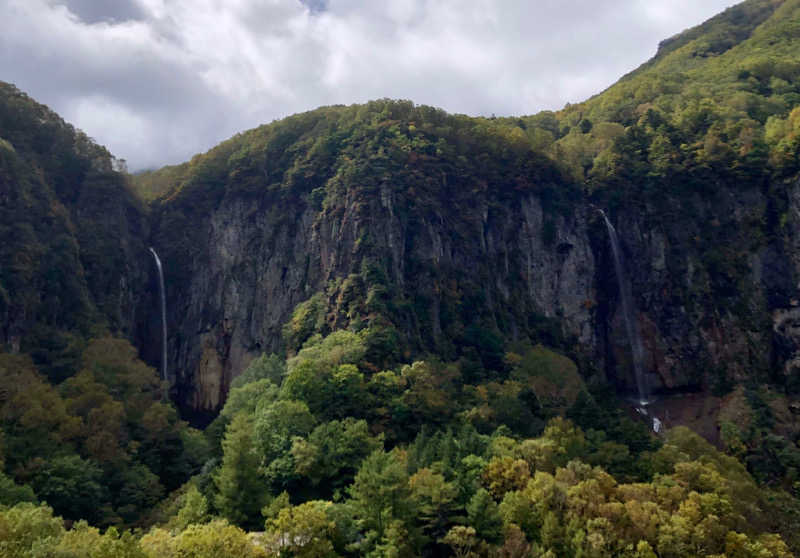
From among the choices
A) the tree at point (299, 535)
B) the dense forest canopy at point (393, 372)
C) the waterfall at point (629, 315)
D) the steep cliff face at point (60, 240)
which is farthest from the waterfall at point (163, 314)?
the waterfall at point (629, 315)

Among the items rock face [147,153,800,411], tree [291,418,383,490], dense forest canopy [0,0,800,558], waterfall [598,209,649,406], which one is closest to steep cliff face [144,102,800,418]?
rock face [147,153,800,411]

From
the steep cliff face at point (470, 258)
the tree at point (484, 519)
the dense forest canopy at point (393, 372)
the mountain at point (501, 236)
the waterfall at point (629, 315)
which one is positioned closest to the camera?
the tree at point (484, 519)

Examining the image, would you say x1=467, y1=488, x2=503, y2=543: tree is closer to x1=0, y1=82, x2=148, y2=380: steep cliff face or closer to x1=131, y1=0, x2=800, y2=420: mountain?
x1=131, y1=0, x2=800, y2=420: mountain

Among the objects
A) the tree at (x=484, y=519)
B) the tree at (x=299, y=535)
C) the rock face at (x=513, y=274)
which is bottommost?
the tree at (x=484, y=519)

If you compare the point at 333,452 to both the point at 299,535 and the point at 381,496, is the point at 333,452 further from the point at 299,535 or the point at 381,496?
the point at 299,535

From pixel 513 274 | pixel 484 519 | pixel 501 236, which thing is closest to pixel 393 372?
pixel 484 519

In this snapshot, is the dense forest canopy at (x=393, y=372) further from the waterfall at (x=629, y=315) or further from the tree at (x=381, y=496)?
the waterfall at (x=629, y=315)
